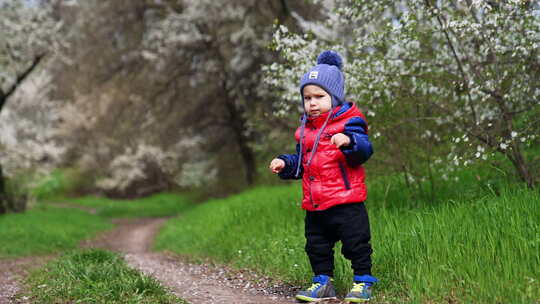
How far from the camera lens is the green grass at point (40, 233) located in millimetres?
11289

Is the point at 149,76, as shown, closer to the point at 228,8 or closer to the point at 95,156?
the point at 228,8

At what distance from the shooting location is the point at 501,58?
6531 millimetres

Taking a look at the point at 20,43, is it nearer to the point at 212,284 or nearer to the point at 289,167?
the point at 212,284

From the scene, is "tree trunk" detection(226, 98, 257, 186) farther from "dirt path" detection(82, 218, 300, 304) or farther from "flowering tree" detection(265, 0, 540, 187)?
"flowering tree" detection(265, 0, 540, 187)

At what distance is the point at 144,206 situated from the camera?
26328mm

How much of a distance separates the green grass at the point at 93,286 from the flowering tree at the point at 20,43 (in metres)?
11.7

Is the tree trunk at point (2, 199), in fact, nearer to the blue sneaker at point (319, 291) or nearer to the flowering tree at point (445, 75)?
the flowering tree at point (445, 75)

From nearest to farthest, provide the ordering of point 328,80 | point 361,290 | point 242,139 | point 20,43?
point 361,290
point 328,80
point 20,43
point 242,139

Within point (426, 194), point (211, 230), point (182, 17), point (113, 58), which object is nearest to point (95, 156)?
point (113, 58)

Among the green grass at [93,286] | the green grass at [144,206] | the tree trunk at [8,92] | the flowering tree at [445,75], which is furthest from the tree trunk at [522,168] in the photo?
the green grass at [144,206]

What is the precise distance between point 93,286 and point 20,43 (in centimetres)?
1377

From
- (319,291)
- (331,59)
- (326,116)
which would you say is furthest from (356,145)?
(319,291)

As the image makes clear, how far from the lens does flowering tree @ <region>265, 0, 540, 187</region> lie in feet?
19.5


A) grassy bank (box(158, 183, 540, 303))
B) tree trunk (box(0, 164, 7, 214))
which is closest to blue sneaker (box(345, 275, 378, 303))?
grassy bank (box(158, 183, 540, 303))
